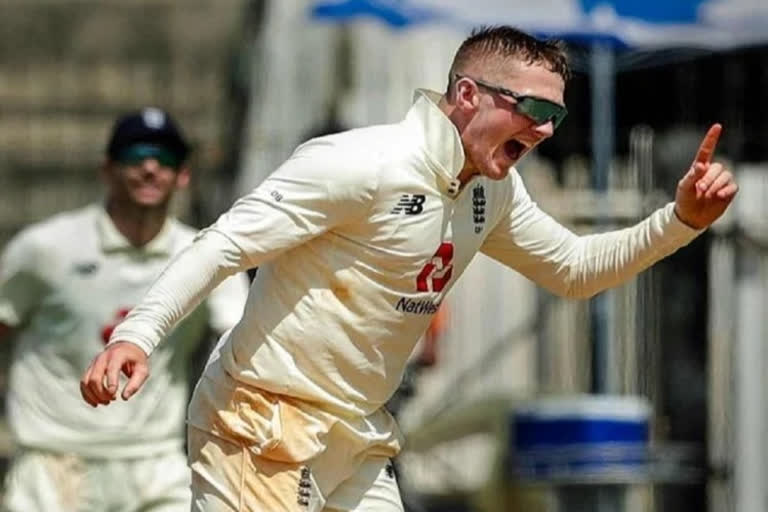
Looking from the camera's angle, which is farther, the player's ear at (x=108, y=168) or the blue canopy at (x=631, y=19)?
the blue canopy at (x=631, y=19)

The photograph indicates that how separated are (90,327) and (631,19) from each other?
12.6 feet

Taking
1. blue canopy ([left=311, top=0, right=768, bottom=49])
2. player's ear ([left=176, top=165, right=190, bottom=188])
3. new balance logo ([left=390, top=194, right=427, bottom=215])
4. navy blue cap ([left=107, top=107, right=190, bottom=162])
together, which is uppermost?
blue canopy ([left=311, top=0, right=768, bottom=49])

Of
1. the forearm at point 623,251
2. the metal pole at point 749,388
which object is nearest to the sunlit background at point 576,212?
the metal pole at point 749,388

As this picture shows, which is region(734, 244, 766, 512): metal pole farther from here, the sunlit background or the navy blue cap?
the navy blue cap

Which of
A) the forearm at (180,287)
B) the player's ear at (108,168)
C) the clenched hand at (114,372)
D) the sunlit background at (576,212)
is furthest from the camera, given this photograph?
the sunlit background at (576,212)

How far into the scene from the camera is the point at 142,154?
9016 mm

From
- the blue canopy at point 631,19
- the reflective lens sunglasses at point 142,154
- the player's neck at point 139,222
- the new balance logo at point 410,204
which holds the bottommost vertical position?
the player's neck at point 139,222

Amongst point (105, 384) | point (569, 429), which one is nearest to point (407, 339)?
point (105, 384)

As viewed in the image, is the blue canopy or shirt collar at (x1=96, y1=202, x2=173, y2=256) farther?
the blue canopy

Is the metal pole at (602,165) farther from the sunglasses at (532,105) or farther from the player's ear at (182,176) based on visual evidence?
the sunglasses at (532,105)

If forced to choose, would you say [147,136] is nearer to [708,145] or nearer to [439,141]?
[439,141]

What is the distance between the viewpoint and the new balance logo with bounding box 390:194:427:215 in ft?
21.1

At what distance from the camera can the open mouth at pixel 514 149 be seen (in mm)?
6539

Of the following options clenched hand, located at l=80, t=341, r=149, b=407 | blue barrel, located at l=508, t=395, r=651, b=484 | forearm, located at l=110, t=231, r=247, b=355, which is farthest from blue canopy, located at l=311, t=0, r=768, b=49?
clenched hand, located at l=80, t=341, r=149, b=407
